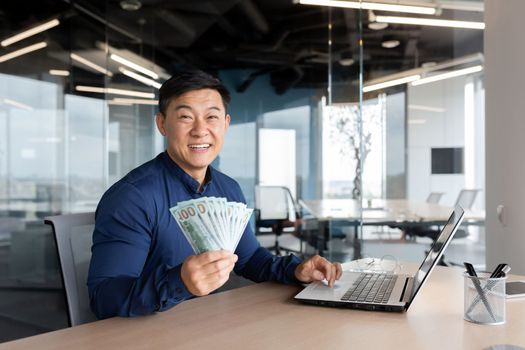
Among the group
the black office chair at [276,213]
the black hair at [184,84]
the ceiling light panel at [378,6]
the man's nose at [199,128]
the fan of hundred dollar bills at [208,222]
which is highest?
the ceiling light panel at [378,6]

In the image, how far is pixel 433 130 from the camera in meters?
5.61

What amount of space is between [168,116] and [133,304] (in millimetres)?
626

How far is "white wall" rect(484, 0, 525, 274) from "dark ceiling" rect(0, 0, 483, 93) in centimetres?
193

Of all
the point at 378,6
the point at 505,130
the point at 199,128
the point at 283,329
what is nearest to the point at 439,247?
the point at 283,329

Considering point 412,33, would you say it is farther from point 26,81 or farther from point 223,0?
point 26,81

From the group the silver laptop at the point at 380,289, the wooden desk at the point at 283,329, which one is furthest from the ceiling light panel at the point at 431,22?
the wooden desk at the point at 283,329

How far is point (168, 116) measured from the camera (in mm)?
1586

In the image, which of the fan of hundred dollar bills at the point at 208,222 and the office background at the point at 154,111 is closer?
the fan of hundred dollar bills at the point at 208,222

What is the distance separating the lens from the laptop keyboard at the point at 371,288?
4.41 feet

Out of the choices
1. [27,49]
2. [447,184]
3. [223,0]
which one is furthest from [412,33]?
[27,49]

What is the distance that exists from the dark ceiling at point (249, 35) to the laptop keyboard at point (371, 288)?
2924mm

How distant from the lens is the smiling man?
121cm

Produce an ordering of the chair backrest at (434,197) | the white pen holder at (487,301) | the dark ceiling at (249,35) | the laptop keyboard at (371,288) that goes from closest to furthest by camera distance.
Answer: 1. the white pen holder at (487,301)
2. the laptop keyboard at (371,288)
3. the dark ceiling at (249,35)
4. the chair backrest at (434,197)

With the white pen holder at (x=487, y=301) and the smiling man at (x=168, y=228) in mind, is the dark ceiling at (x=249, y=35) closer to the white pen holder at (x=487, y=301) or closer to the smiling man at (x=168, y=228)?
the smiling man at (x=168, y=228)
